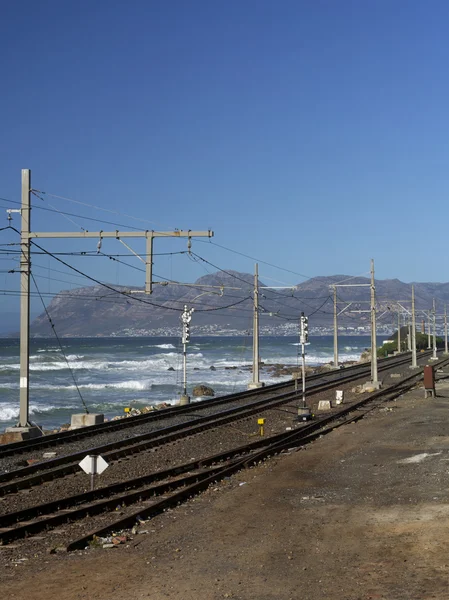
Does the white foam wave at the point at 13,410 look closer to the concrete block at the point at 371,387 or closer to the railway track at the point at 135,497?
the concrete block at the point at 371,387

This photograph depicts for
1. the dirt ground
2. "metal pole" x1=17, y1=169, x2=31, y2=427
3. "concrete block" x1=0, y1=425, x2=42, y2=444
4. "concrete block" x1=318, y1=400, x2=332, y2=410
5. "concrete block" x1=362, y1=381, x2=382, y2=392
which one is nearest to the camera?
the dirt ground

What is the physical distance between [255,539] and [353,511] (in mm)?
2489

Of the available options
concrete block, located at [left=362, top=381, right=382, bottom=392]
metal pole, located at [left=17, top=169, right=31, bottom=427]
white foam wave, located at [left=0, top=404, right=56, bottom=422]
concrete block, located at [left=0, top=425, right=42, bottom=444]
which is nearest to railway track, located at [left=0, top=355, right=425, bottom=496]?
concrete block, located at [left=0, top=425, right=42, bottom=444]

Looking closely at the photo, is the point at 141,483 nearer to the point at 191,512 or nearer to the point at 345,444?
the point at 191,512

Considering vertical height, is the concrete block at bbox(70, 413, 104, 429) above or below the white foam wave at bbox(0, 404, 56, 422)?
above

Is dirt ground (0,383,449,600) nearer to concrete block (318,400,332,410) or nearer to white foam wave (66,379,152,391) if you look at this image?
concrete block (318,400,332,410)

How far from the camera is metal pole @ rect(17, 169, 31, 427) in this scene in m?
25.3

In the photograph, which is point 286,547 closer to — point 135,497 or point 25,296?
point 135,497

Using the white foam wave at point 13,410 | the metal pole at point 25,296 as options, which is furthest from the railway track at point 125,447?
the white foam wave at point 13,410

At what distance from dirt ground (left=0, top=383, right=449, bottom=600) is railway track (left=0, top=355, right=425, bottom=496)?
3800mm

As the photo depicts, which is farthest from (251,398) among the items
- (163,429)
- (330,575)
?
(330,575)

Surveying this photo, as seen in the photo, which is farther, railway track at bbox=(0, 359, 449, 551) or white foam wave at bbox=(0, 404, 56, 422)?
white foam wave at bbox=(0, 404, 56, 422)

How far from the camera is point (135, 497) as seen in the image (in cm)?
1512

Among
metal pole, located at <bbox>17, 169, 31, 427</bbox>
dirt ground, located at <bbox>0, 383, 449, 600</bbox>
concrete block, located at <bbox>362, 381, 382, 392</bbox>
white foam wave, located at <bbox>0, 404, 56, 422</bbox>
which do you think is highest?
metal pole, located at <bbox>17, 169, 31, 427</bbox>
